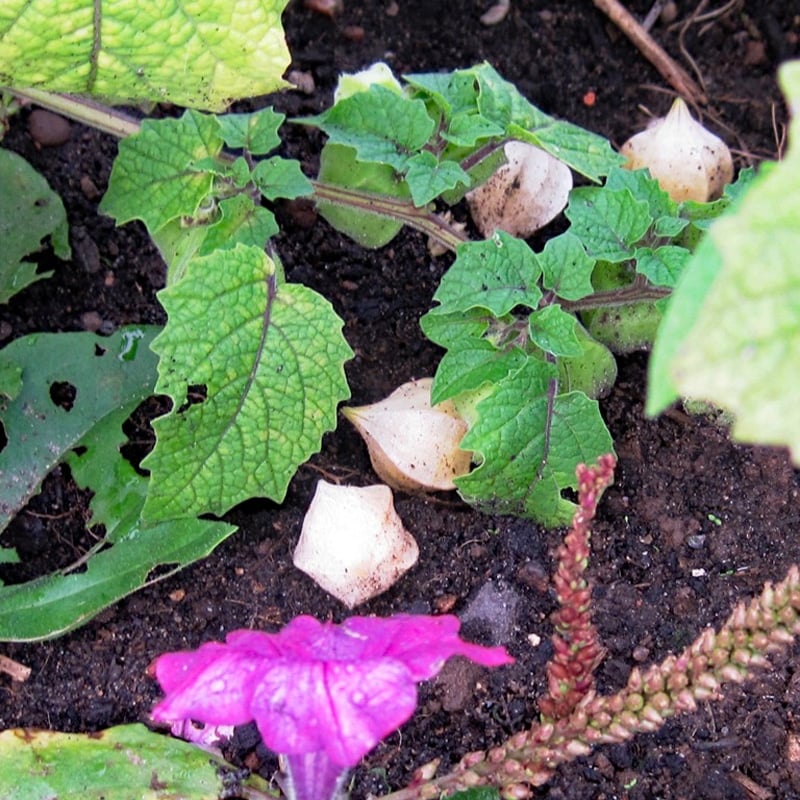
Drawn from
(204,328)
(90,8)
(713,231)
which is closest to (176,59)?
(90,8)

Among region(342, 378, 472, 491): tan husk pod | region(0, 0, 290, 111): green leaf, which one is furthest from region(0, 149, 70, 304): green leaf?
region(342, 378, 472, 491): tan husk pod

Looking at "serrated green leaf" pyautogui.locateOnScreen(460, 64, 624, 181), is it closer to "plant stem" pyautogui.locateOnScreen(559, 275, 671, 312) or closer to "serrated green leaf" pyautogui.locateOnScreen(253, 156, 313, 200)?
"plant stem" pyautogui.locateOnScreen(559, 275, 671, 312)

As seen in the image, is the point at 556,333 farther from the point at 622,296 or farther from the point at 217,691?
the point at 217,691

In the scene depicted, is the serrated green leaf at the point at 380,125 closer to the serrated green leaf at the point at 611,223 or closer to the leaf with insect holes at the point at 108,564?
the serrated green leaf at the point at 611,223

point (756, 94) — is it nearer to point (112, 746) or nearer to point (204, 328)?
point (204, 328)

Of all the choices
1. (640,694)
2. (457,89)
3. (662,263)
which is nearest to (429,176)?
(457,89)

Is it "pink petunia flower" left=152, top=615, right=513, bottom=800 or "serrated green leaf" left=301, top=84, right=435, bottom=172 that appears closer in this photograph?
"pink petunia flower" left=152, top=615, right=513, bottom=800
